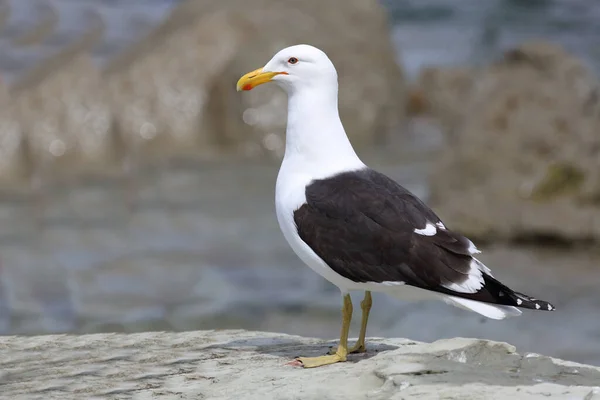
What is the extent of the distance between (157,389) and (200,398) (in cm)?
27

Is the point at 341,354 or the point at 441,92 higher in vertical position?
the point at 441,92

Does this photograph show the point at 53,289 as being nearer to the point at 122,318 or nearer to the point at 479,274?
the point at 122,318

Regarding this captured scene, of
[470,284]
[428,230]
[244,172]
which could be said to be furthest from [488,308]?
[244,172]

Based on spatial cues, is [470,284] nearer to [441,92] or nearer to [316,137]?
[316,137]

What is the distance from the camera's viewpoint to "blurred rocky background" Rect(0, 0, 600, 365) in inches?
379

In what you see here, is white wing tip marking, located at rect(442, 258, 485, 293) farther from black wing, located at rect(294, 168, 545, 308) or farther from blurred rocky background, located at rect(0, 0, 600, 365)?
blurred rocky background, located at rect(0, 0, 600, 365)

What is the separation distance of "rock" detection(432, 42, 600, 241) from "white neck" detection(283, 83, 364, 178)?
543cm

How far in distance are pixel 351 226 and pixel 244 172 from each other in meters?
9.48

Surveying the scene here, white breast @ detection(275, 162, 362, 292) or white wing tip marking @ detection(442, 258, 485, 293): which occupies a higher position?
white breast @ detection(275, 162, 362, 292)

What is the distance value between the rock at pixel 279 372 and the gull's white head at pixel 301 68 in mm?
1342

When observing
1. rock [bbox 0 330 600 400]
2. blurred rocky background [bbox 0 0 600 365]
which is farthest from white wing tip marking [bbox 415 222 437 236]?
blurred rocky background [bbox 0 0 600 365]

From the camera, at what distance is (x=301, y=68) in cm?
523

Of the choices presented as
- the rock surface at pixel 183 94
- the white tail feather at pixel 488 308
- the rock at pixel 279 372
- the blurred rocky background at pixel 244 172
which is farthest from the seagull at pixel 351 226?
the rock surface at pixel 183 94

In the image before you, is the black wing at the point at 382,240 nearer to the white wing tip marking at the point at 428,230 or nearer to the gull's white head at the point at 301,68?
the white wing tip marking at the point at 428,230
